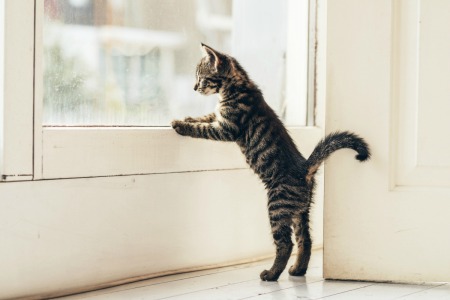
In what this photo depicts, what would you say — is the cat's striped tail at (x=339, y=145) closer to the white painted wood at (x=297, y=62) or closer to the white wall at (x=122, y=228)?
the white wall at (x=122, y=228)

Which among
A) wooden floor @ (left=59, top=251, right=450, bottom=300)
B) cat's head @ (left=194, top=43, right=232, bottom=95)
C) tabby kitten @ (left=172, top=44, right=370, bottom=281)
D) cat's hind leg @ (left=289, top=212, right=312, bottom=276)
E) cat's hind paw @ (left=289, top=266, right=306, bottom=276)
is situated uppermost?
cat's head @ (left=194, top=43, right=232, bottom=95)

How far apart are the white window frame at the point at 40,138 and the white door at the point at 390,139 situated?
1.58ft

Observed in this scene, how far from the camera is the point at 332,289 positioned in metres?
1.85

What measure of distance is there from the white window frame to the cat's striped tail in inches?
15.6

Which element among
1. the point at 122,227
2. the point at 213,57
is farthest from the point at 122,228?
the point at 213,57

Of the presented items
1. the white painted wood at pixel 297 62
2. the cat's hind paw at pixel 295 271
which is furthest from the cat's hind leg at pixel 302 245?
the white painted wood at pixel 297 62

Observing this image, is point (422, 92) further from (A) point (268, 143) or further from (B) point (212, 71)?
(B) point (212, 71)

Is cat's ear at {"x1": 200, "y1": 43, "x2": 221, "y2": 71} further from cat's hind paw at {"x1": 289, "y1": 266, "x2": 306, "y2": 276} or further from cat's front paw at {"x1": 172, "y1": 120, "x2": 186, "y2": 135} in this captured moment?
cat's hind paw at {"x1": 289, "y1": 266, "x2": 306, "y2": 276}

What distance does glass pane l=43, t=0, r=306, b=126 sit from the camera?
181 cm

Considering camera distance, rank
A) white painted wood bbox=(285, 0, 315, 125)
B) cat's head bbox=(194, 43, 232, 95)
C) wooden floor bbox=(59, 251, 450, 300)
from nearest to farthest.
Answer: wooden floor bbox=(59, 251, 450, 300), cat's head bbox=(194, 43, 232, 95), white painted wood bbox=(285, 0, 315, 125)

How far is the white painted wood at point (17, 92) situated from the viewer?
63.1 inches

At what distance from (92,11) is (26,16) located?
0.90ft

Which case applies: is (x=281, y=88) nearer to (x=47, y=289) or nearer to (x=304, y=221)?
(x=304, y=221)

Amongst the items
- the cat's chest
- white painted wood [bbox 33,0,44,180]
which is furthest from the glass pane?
the cat's chest
